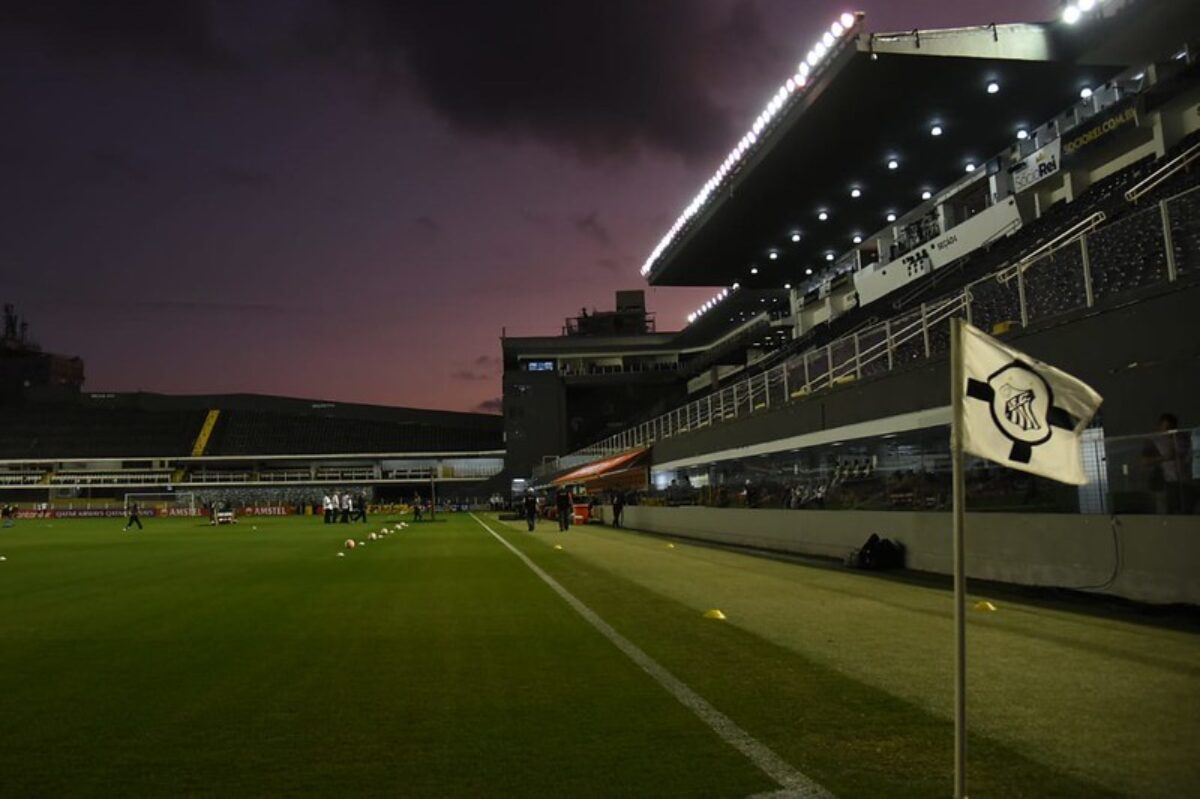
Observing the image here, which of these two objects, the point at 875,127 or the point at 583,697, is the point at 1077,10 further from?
the point at 583,697

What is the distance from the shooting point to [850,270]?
4788 centimetres

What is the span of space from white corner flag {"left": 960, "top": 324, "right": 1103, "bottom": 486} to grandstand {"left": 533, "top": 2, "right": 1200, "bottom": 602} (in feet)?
20.9

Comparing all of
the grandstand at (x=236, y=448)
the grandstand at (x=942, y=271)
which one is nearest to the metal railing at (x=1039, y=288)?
the grandstand at (x=942, y=271)

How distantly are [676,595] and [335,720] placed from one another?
24.7 ft

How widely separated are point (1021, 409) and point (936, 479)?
1133cm

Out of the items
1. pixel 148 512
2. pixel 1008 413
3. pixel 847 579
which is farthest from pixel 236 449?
pixel 1008 413

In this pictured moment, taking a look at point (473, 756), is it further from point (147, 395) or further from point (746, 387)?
point (147, 395)

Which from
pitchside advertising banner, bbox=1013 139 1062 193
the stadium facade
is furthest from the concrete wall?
the stadium facade

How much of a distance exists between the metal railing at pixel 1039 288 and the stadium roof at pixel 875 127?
1313cm

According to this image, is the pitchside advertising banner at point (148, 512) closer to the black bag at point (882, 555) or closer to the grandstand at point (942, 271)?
the grandstand at point (942, 271)

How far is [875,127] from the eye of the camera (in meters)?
34.0

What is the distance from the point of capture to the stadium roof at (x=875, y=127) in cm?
2869

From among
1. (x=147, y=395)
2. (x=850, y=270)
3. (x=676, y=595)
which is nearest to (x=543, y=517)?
(x=850, y=270)

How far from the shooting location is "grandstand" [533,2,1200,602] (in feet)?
36.0
